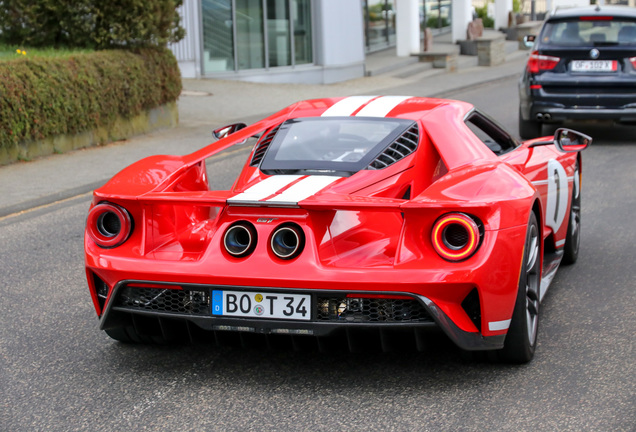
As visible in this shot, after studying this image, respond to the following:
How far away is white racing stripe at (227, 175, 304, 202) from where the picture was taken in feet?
13.9

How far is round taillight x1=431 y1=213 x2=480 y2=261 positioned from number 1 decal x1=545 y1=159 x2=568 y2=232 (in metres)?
1.65

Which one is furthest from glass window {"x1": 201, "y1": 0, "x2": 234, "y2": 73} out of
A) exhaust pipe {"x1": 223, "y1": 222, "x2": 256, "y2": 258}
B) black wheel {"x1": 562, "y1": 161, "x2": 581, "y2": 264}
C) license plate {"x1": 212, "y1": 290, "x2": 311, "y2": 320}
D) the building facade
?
license plate {"x1": 212, "y1": 290, "x2": 311, "y2": 320}

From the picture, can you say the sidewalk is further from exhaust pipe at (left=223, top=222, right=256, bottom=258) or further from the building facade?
exhaust pipe at (left=223, top=222, right=256, bottom=258)

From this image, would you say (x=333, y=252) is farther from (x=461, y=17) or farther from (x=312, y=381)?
(x=461, y=17)

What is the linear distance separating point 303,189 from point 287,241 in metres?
0.35

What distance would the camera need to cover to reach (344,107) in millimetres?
5473

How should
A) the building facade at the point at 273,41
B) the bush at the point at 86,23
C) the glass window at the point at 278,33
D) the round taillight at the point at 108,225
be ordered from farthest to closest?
the glass window at the point at 278,33
the building facade at the point at 273,41
the bush at the point at 86,23
the round taillight at the point at 108,225

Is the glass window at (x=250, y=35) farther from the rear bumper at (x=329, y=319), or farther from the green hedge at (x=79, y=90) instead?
the rear bumper at (x=329, y=319)

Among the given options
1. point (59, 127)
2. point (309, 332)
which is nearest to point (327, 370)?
point (309, 332)

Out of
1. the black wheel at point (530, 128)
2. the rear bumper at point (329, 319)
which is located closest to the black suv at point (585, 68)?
the black wheel at point (530, 128)

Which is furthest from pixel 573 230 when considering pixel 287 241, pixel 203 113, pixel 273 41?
pixel 273 41

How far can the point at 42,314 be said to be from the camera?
558 cm

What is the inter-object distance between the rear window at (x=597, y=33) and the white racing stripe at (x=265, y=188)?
26.8ft

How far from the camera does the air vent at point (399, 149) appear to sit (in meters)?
4.82
